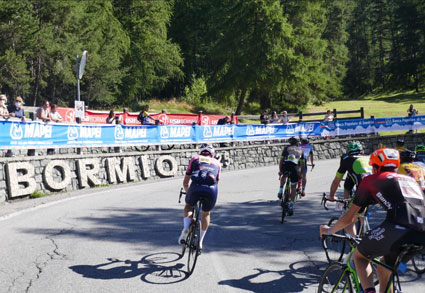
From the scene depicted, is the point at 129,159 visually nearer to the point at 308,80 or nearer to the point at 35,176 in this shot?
the point at 35,176

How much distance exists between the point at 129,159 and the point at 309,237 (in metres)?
10.2

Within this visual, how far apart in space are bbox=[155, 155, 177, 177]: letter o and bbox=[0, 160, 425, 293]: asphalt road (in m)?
Answer: 5.43

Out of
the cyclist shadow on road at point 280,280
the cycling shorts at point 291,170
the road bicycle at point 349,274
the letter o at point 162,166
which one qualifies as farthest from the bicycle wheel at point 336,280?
the letter o at point 162,166

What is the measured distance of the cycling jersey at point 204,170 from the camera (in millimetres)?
7430

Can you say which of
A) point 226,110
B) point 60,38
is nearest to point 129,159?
point 60,38

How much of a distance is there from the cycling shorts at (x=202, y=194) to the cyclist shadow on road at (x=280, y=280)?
130 cm

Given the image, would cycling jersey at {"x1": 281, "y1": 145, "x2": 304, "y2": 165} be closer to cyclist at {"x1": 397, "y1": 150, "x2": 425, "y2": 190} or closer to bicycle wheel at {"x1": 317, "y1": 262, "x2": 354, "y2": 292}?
cyclist at {"x1": 397, "y1": 150, "x2": 425, "y2": 190}

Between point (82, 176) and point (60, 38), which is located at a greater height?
point (60, 38)

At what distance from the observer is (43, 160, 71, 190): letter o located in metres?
13.9

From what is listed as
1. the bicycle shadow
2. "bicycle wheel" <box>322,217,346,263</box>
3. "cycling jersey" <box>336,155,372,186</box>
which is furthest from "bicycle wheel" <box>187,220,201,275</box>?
"cycling jersey" <box>336,155,372,186</box>

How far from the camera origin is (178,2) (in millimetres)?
61469

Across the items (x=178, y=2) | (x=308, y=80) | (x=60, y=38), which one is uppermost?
(x=178, y=2)

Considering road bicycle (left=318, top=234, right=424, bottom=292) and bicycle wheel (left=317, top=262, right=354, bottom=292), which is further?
bicycle wheel (left=317, top=262, right=354, bottom=292)

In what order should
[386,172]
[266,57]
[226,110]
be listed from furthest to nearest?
1. [226,110]
2. [266,57]
3. [386,172]
